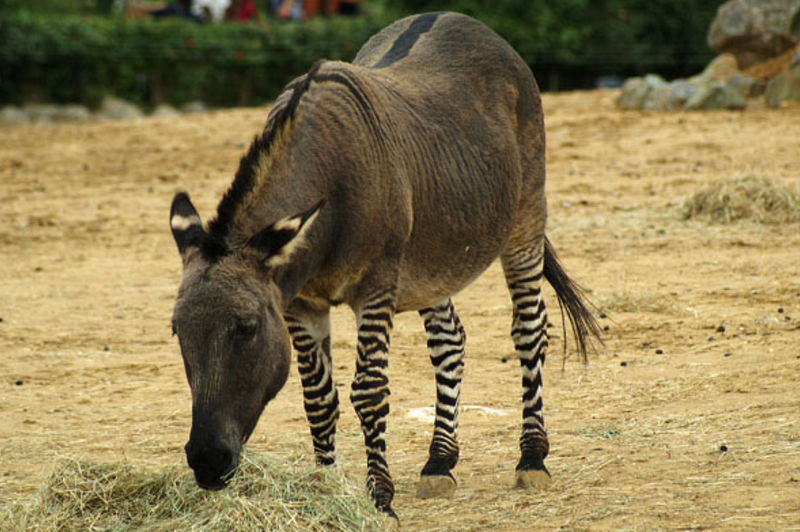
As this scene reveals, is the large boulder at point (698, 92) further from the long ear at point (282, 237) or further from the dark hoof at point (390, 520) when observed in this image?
the long ear at point (282, 237)

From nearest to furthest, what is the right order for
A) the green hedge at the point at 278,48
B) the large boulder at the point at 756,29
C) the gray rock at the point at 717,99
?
the gray rock at the point at 717,99
the large boulder at the point at 756,29
the green hedge at the point at 278,48

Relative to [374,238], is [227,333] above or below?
below

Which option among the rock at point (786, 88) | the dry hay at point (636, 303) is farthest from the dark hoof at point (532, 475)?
the rock at point (786, 88)

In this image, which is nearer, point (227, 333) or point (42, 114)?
point (227, 333)

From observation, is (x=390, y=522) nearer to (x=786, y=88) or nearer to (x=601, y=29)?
(x=786, y=88)

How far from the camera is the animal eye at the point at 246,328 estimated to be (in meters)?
4.12

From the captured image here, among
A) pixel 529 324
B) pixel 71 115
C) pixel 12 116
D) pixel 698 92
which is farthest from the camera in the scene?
pixel 71 115

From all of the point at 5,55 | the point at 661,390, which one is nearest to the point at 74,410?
the point at 661,390

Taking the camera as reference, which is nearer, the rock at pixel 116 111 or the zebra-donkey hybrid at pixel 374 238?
the zebra-donkey hybrid at pixel 374 238

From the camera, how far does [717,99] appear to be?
16859 mm

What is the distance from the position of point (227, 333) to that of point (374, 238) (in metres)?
0.92

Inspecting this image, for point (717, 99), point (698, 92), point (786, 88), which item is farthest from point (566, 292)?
point (698, 92)

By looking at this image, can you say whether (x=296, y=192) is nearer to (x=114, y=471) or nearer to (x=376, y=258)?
(x=376, y=258)

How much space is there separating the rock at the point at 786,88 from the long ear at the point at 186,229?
1374 cm
